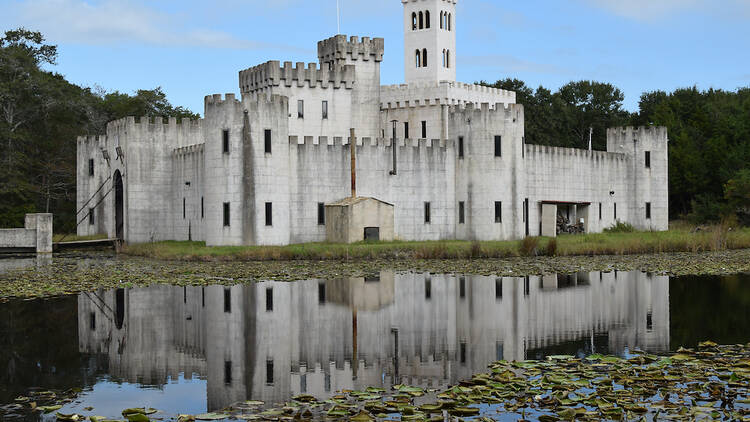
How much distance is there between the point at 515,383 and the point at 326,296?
11877 millimetres

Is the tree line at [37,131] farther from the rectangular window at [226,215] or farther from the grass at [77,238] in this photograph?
the rectangular window at [226,215]

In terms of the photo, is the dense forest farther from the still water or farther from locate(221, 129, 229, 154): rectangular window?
the still water

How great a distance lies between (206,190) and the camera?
45062 mm

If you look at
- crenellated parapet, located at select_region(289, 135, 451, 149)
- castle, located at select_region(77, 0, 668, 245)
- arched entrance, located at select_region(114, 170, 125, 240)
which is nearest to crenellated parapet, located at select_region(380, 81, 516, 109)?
castle, located at select_region(77, 0, 668, 245)

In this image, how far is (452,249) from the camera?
40.7m

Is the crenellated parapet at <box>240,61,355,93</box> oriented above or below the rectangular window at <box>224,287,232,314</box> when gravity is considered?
above

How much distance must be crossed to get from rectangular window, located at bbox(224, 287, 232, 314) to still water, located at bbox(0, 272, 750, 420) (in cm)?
8

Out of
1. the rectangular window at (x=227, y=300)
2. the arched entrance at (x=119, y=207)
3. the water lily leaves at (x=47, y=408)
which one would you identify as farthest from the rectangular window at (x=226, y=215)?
the water lily leaves at (x=47, y=408)

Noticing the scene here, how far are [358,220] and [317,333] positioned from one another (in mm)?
27696

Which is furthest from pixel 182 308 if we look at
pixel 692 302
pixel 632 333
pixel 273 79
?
pixel 273 79

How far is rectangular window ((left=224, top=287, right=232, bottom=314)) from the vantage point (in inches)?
871

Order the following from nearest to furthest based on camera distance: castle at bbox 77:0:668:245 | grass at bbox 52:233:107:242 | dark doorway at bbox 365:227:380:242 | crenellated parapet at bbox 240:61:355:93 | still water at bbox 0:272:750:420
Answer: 1. still water at bbox 0:272:750:420
2. castle at bbox 77:0:668:245
3. dark doorway at bbox 365:227:380:242
4. crenellated parapet at bbox 240:61:355:93
5. grass at bbox 52:233:107:242

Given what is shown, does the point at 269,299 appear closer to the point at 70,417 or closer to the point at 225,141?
the point at 70,417

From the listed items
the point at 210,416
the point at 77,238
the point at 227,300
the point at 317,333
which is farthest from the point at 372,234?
the point at 210,416
